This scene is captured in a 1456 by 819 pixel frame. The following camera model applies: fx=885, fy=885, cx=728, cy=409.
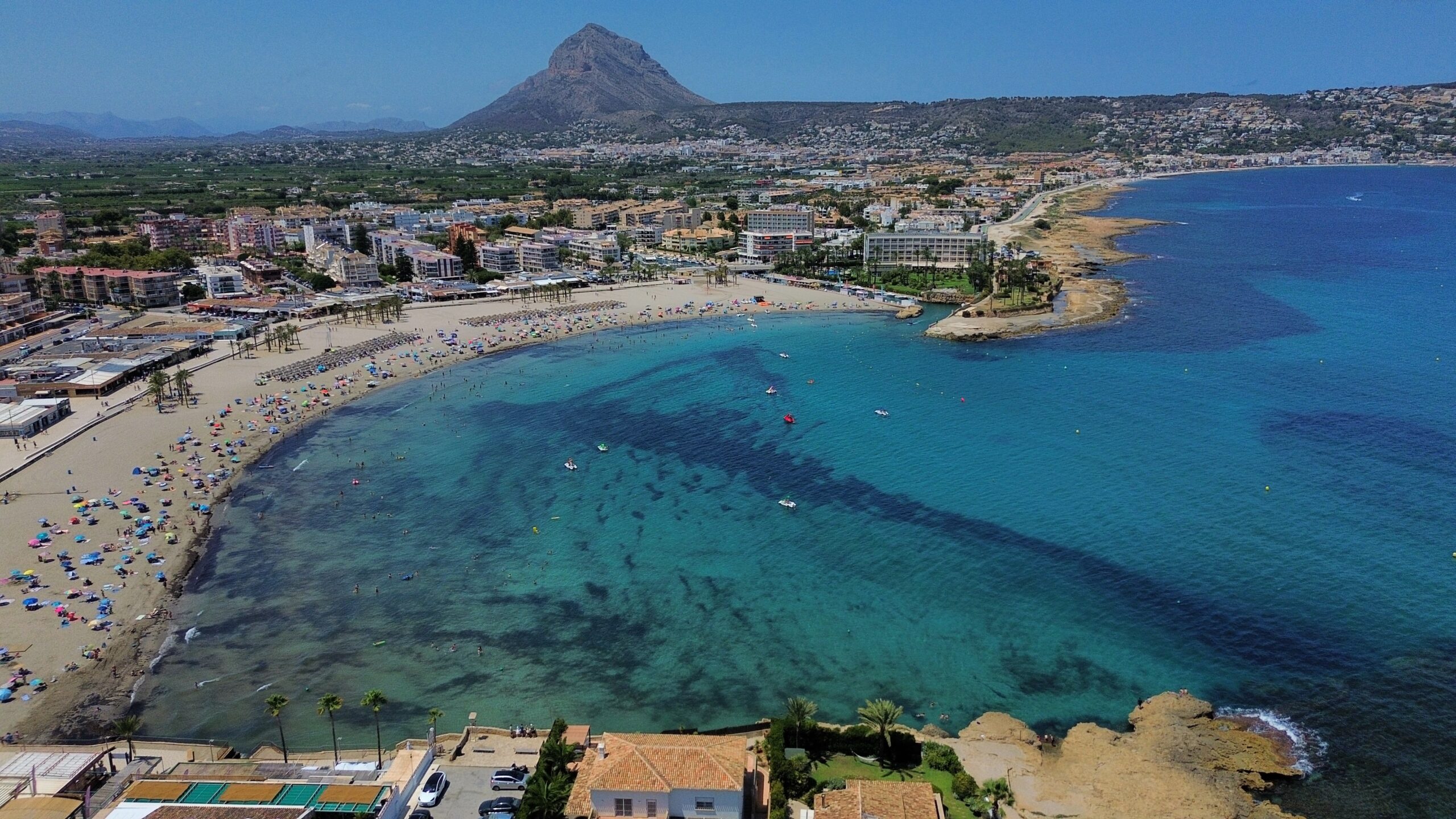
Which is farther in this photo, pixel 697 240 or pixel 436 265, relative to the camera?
pixel 697 240

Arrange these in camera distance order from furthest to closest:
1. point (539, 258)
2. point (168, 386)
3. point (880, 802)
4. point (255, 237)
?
point (255, 237), point (539, 258), point (168, 386), point (880, 802)

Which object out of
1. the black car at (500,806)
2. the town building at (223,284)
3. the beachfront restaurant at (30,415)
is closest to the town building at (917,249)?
the town building at (223,284)

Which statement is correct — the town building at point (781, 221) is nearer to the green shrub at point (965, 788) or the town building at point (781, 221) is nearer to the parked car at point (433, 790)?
the green shrub at point (965, 788)

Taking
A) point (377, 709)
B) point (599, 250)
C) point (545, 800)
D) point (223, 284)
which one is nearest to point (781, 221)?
point (599, 250)

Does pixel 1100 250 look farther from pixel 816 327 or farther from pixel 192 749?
pixel 192 749

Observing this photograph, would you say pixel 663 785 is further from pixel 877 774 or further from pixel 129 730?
pixel 129 730

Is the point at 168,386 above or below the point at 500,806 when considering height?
above
